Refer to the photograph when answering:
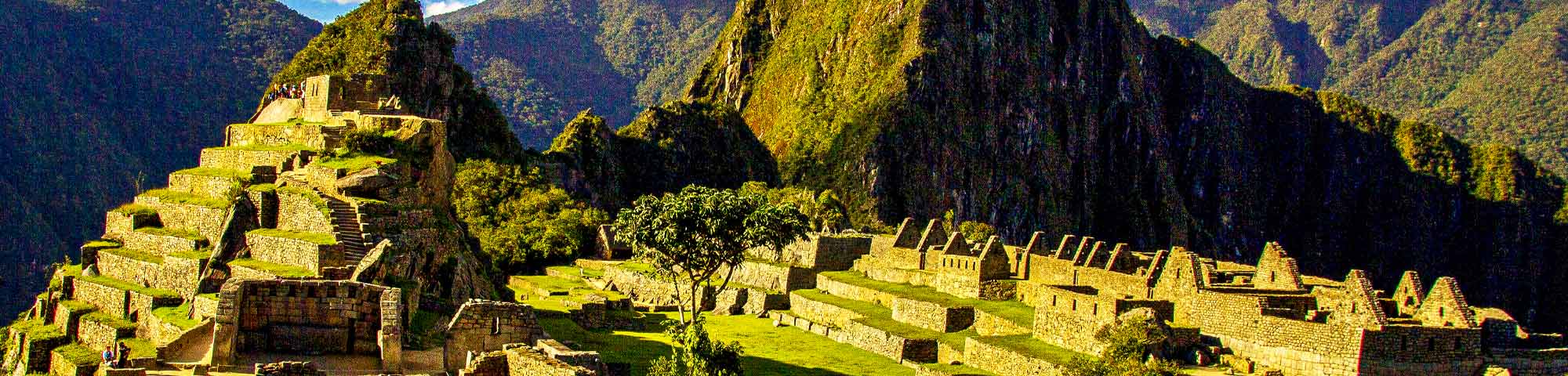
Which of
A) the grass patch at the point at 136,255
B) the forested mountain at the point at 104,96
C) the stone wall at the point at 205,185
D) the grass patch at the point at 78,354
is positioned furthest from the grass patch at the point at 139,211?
the forested mountain at the point at 104,96

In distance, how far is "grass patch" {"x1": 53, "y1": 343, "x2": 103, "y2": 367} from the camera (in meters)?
31.7

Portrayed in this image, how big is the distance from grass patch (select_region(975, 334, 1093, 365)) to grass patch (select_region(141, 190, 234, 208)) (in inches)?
689

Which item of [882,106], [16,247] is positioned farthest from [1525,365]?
[882,106]

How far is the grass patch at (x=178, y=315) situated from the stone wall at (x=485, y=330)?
7.75 meters

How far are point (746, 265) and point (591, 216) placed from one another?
14.4 meters

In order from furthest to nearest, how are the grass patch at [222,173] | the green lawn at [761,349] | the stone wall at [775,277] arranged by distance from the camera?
the stone wall at [775,277]
the green lawn at [761,349]
the grass patch at [222,173]

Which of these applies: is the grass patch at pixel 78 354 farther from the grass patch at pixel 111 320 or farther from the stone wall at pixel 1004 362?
the stone wall at pixel 1004 362

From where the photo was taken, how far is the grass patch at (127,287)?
32.7 metres

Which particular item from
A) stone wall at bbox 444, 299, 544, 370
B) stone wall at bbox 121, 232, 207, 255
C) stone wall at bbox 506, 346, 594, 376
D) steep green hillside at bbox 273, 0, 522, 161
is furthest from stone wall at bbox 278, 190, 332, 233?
steep green hillside at bbox 273, 0, 522, 161

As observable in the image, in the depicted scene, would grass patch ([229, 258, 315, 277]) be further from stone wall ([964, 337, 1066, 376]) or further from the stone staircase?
stone wall ([964, 337, 1066, 376])

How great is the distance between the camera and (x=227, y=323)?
70.4 feet

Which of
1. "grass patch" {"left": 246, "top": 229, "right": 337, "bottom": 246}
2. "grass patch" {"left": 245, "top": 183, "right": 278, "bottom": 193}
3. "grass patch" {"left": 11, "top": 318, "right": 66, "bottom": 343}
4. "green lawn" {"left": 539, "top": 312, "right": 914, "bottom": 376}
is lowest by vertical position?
"green lawn" {"left": 539, "top": 312, "right": 914, "bottom": 376}

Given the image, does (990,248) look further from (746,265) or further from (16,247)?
(16,247)

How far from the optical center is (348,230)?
32844 millimetres
